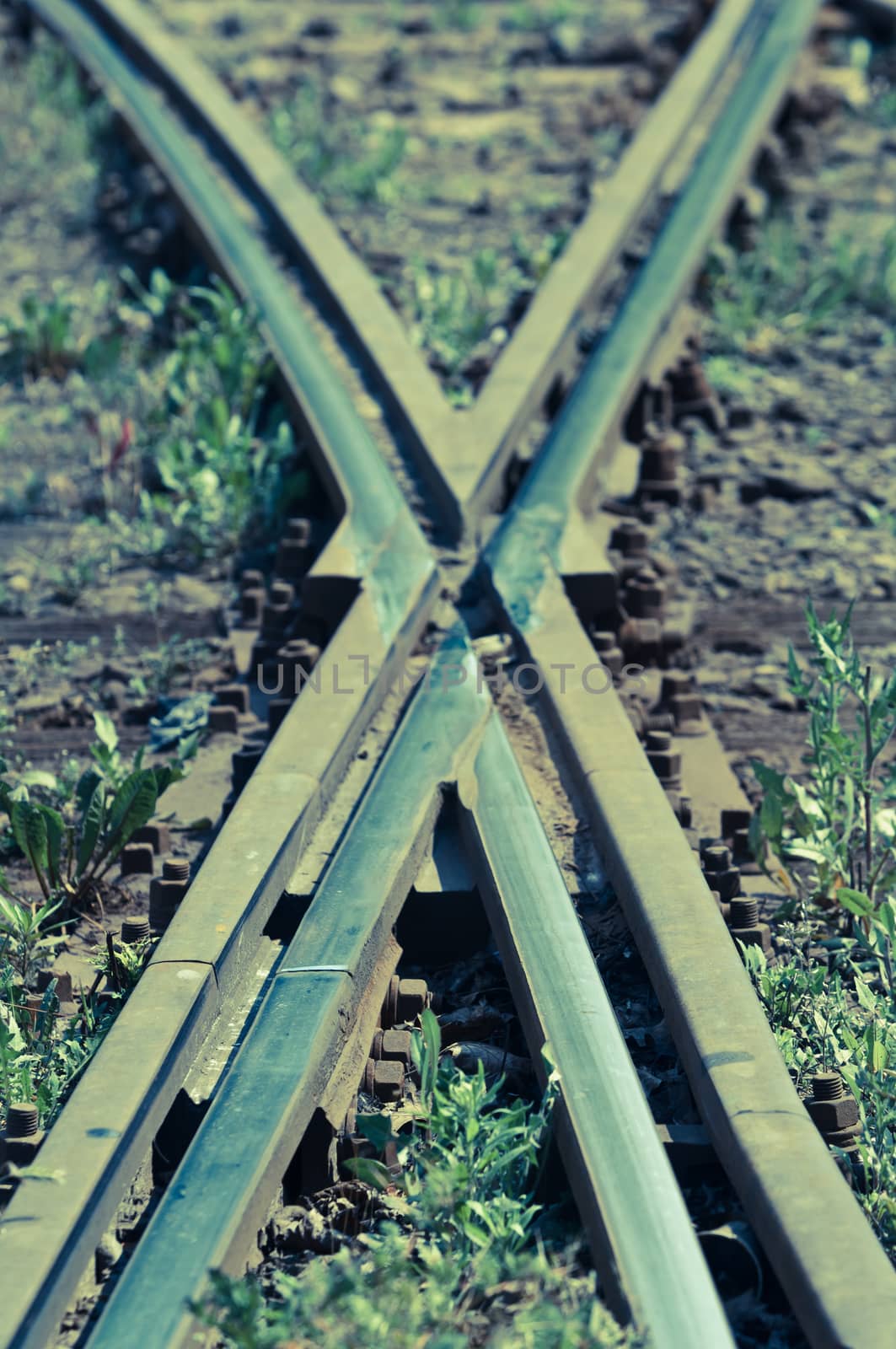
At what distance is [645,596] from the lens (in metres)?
4.57

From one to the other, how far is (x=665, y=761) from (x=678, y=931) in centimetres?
77

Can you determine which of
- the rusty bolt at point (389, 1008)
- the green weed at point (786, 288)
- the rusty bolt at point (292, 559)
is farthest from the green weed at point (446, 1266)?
the green weed at point (786, 288)

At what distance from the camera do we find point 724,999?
2889 mm

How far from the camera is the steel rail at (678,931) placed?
7.80ft

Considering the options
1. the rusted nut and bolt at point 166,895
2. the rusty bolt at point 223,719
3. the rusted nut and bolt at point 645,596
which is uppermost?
the rusted nut and bolt at point 645,596

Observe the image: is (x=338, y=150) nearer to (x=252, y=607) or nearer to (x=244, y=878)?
(x=252, y=607)

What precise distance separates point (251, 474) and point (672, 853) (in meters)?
2.42

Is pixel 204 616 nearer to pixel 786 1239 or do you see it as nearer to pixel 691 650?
pixel 691 650

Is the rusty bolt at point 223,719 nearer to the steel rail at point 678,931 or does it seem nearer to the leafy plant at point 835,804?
the steel rail at point 678,931

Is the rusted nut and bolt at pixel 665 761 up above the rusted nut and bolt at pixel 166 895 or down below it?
above

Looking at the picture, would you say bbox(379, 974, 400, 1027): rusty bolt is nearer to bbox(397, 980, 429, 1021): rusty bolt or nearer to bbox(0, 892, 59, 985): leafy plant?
bbox(397, 980, 429, 1021): rusty bolt

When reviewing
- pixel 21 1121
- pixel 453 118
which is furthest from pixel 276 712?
pixel 453 118

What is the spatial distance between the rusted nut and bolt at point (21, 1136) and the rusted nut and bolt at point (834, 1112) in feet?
3.80

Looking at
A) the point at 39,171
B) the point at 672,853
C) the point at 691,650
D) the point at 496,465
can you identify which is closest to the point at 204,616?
the point at 496,465
